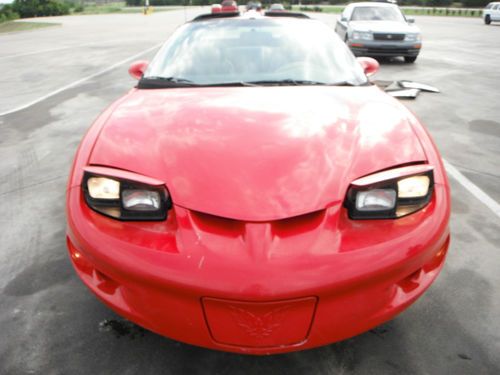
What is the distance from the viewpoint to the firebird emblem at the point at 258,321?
1.46 meters

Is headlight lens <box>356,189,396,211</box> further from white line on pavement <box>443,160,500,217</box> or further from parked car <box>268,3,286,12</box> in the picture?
parked car <box>268,3,286,12</box>

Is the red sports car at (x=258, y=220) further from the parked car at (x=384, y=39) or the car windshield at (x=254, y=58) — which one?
the parked car at (x=384, y=39)

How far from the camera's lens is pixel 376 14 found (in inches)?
449

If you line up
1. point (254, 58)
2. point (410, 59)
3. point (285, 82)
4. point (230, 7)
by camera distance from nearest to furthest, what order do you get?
point (285, 82) < point (254, 58) < point (230, 7) < point (410, 59)

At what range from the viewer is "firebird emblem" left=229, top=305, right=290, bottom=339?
4.79 feet

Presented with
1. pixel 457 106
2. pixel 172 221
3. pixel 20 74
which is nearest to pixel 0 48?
pixel 20 74

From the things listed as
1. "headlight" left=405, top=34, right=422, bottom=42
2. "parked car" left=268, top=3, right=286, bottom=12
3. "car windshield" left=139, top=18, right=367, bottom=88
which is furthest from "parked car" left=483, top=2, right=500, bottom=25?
"car windshield" left=139, top=18, right=367, bottom=88

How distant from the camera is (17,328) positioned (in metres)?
2.13

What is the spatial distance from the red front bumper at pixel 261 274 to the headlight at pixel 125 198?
0.15 ft

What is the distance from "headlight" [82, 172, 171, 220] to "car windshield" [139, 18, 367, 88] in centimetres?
109

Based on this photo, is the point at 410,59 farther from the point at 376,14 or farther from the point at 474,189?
the point at 474,189

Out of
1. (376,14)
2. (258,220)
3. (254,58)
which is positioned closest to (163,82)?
(254,58)

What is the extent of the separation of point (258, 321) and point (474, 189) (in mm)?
2985

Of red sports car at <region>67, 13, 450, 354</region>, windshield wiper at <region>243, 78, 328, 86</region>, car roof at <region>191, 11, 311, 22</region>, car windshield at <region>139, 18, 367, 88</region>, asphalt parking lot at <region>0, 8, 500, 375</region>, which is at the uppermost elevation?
car roof at <region>191, 11, 311, 22</region>
